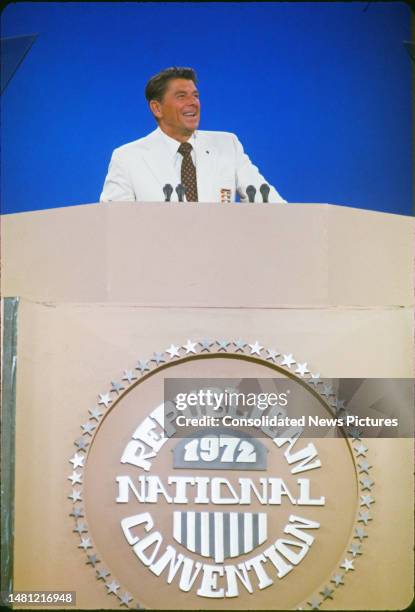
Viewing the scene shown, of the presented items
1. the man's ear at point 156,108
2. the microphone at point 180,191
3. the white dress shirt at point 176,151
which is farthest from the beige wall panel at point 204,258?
the man's ear at point 156,108

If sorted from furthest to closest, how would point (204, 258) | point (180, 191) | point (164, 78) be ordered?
point (164, 78) < point (180, 191) < point (204, 258)

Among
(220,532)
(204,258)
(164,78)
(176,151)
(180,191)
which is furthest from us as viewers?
(164,78)

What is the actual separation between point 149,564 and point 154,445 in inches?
36.4

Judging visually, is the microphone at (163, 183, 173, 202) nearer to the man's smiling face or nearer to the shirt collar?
the shirt collar

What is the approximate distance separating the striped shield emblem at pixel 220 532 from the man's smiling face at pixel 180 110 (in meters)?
3.71

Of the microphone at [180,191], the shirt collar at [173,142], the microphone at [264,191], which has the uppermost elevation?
the shirt collar at [173,142]

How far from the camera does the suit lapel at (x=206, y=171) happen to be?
926 centimetres

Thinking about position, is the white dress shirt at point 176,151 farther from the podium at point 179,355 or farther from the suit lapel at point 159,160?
the podium at point 179,355

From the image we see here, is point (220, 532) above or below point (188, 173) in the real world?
below

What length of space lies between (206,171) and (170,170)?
13.7 inches

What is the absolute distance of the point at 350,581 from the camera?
7.67 meters

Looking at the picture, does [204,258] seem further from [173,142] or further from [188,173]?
[173,142]

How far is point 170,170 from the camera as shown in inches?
364

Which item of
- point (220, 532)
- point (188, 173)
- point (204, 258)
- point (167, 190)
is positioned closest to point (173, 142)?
point (188, 173)
